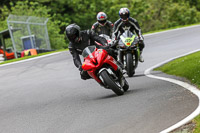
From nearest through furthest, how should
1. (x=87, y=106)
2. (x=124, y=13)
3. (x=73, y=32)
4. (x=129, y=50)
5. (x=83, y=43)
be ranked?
(x=87, y=106) → (x=73, y=32) → (x=83, y=43) → (x=129, y=50) → (x=124, y=13)

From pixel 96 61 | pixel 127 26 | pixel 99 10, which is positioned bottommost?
pixel 99 10

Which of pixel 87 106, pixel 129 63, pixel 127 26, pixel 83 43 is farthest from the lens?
pixel 127 26

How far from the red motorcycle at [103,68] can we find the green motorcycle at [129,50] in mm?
2241

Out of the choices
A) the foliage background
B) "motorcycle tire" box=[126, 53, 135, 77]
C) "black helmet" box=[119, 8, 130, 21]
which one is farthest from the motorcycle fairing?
the foliage background

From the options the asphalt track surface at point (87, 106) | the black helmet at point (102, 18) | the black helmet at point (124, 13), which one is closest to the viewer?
the asphalt track surface at point (87, 106)

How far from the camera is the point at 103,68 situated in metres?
7.60

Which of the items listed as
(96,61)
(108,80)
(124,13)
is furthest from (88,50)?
(124,13)

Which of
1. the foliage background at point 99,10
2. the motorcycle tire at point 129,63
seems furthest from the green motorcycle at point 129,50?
the foliage background at point 99,10

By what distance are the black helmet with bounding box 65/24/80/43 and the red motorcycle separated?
1.10 ft

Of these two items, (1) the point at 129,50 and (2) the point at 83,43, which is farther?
(1) the point at 129,50

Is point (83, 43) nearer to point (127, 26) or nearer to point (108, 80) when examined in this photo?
point (108, 80)

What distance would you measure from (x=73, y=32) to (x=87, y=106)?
157 centimetres

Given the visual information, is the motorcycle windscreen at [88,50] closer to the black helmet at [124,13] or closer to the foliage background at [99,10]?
the black helmet at [124,13]

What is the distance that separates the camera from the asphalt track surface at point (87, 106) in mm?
5547
